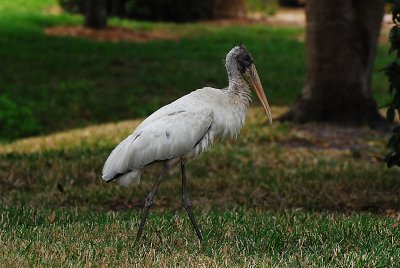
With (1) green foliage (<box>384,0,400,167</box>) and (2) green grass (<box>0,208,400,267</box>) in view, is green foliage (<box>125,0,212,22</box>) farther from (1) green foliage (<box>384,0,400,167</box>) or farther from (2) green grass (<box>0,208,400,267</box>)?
(2) green grass (<box>0,208,400,267</box>)

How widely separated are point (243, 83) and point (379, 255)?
5.90 ft

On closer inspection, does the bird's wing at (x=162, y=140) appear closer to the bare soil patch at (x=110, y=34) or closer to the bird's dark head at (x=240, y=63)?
the bird's dark head at (x=240, y=63)

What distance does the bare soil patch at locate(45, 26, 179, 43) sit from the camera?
21.1m

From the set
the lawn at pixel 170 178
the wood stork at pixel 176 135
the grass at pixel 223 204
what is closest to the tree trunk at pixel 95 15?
the lawn at pixel 170 178

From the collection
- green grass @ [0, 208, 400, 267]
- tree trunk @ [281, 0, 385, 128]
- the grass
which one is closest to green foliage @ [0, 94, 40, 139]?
the grass

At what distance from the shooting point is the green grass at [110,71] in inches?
570

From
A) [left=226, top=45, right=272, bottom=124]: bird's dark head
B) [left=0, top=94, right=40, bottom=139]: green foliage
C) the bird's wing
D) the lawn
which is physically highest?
[left=226, top=45, right=272, bottom=124]: bird's dark head

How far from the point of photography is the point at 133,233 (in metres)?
6.39

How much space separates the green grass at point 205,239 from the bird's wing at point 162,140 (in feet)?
1.69

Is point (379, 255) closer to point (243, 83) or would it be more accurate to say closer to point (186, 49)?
point (243, 83)

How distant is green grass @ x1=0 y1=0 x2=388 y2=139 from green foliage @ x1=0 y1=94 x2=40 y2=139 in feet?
0.08

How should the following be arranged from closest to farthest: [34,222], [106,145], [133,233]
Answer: [133,233] < [34,222] < [106,145]

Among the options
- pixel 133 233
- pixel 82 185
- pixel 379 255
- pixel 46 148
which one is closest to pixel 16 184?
pixel 82 185

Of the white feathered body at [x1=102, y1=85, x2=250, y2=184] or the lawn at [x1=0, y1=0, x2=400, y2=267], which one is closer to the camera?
the lawn at [x1=0, y1=0, x2=400, y2=267]
